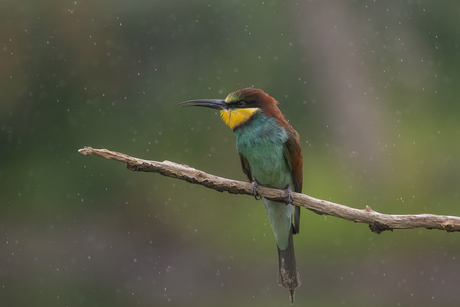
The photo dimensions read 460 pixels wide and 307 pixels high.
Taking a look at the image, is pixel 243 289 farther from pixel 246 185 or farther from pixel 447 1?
pixel 447 1

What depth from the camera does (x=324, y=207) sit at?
208cm

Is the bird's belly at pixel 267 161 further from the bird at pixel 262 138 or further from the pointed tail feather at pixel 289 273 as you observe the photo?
the pointed tail feather at pixel 289 273

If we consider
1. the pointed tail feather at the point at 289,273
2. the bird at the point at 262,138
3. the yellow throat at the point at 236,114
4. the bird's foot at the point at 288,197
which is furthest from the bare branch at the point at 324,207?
the pointed tail feather at the point at 289,273

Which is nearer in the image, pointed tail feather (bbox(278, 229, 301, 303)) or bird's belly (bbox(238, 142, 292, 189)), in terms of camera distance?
bird's belly (bbox(238, 142, 292, 189))

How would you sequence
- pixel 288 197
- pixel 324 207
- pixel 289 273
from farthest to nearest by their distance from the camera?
pixel 289 273
pixel 288 197
pixel 324 207

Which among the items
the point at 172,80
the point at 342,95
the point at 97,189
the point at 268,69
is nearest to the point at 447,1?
the point at 342,95

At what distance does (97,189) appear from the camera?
19.1 feet

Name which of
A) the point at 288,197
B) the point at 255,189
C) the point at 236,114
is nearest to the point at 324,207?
the point at 288,197

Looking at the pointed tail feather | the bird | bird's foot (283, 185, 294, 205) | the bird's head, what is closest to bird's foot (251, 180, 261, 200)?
the bird

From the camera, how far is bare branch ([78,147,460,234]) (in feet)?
6.42

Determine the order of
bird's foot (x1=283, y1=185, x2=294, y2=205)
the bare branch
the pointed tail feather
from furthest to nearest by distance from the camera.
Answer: the pointed tail feather
bird's foot (x1=283, y1=185, x2=294, y2=205)
the bare branch

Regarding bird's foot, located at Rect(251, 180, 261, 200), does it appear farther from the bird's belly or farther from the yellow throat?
the yellow throat

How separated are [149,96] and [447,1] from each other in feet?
12.7

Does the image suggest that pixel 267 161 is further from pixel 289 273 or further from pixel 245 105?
pixel 289 273
